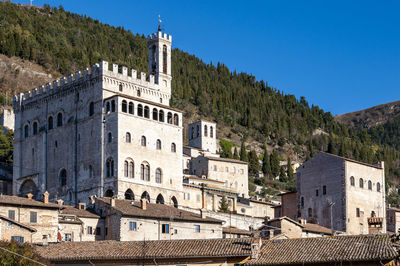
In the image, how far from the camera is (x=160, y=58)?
92000 mm

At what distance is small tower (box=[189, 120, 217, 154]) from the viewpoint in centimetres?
12294

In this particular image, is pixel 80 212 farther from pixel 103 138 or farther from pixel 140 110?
pixel 140 110

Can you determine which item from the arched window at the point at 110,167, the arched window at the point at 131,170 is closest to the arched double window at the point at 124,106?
the arched window at the point at 110,167

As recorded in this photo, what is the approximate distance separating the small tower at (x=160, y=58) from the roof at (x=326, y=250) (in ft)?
150

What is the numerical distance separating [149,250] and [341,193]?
3821 cm

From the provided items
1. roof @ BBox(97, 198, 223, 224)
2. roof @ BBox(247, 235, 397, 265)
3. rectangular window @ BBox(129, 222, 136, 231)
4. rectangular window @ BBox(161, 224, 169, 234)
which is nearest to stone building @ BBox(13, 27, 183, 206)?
roof @ BBox(97, 198, 223, 224)

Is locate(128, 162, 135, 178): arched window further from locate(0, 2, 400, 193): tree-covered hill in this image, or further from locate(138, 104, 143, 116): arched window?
locate(0, 2, 400, 193): tree-covered hill

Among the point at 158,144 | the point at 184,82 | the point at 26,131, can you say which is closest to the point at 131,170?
the point at 158,144

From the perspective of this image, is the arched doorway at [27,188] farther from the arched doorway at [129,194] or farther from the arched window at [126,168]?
the arched doorway at [129,194]

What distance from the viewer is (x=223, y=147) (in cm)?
14550

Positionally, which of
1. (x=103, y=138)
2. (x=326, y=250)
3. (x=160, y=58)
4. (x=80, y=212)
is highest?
(x=160, y=58)

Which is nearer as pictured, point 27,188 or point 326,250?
point 326,250

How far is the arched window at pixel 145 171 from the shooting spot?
81875 mm

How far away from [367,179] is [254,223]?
12.8 m
